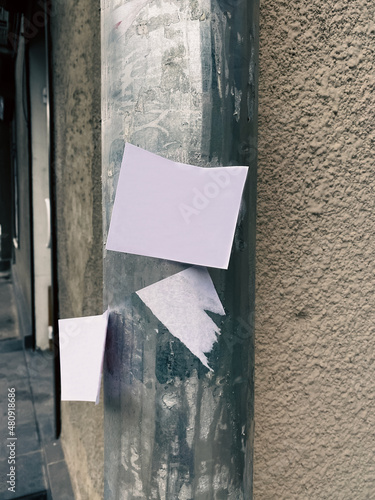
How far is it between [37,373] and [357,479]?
3.24m

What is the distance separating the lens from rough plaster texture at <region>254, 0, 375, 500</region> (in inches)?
39.9

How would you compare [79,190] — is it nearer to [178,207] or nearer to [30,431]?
[178,207]

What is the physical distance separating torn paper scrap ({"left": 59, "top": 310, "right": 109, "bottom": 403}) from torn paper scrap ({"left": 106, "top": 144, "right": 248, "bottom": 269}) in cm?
20

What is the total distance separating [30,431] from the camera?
2822 millimetres

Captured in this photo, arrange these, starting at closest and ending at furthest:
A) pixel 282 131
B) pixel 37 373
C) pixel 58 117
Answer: pixel 282 131 < pixel 58 117 < pixel 37 373

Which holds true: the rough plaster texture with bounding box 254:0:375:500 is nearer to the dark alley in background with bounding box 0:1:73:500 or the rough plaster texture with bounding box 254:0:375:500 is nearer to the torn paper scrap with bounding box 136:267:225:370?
the torn paper scrap with bounding box 136:267:225:370

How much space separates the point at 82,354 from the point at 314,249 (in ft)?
2.33

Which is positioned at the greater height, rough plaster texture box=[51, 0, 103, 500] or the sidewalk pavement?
rough plaster texture box=[51, 0, 103, 500]

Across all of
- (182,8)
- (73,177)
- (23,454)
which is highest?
(182,8)

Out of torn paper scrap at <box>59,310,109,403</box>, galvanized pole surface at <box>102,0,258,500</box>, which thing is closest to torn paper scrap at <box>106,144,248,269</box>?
galvanized pole surface at <box>102,0,258,500</box>

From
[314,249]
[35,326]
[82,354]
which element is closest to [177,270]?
[82,354]

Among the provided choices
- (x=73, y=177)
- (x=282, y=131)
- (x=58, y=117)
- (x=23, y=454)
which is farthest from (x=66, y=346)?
(x=23, y=454)

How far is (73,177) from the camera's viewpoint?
190 centimetres

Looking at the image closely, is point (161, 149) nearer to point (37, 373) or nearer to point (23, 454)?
point (23, 454)
